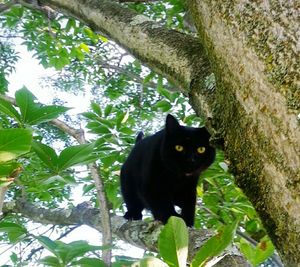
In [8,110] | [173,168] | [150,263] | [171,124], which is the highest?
[171,124]

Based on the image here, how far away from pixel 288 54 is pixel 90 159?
49 cm

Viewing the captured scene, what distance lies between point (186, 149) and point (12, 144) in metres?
1.99

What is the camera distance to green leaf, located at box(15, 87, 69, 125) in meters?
0.99

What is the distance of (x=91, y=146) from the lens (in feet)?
3.28

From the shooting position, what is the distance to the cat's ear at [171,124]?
2.69 m

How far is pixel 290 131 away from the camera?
2.16 ft

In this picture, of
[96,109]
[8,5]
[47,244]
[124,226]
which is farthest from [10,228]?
[96,109]

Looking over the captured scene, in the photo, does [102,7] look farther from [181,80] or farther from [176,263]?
[176,263]

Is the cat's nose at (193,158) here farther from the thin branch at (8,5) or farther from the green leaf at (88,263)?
the green leaf at (88,263)

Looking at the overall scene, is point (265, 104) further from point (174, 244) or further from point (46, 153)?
point (46, 153)

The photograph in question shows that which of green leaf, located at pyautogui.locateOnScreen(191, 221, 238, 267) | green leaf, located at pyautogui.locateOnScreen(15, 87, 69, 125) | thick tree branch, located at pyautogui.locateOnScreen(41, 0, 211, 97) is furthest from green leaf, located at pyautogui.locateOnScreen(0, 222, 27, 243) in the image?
thick tree branch, located at pyautogui.locateOnScreen(41, 0, 211, 97)

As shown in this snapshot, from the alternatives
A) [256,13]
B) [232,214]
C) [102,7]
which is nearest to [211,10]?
[256,13]

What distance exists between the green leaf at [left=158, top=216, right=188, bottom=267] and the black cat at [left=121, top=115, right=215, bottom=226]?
1838 millimetres

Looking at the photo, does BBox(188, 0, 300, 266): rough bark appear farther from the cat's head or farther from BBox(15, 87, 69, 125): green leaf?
the cat's head
